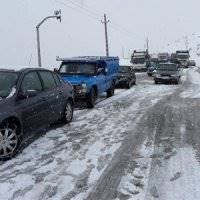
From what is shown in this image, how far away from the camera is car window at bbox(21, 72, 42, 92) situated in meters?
9.14

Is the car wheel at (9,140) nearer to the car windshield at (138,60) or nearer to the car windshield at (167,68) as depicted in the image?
the car windshield at (167,68)

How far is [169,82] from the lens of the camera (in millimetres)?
29141

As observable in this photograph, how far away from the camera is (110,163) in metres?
7.89

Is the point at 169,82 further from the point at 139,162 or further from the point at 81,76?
the point at 139,162

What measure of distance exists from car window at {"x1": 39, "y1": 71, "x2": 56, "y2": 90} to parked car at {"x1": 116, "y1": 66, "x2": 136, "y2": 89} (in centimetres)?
1402

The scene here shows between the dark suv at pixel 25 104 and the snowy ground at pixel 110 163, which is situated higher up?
the dark suv at pixel 25 104

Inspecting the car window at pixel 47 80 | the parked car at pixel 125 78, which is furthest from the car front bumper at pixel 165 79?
the car window at pixel 47 80

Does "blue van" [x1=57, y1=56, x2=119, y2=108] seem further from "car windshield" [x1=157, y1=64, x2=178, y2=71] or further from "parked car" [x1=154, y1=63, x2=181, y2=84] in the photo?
"car windshield" [x1=157, y1=64, x2=178, y2=71]

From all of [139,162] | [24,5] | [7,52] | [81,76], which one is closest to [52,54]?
[7,52]

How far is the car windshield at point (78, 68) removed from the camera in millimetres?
17016

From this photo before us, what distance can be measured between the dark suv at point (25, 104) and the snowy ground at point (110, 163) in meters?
0.36

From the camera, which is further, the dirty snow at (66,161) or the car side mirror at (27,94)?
the car side mirror at (27,94)

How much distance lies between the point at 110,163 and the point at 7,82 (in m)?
2.72

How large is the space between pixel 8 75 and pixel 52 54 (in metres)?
117
